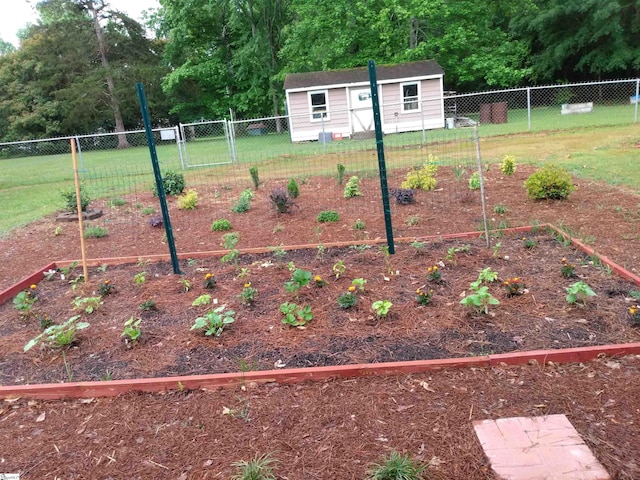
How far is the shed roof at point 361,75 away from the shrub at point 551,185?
603 inches

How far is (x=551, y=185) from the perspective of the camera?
6207mm

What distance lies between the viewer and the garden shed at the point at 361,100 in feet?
67.0

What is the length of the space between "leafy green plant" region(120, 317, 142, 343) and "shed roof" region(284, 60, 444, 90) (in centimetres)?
1865

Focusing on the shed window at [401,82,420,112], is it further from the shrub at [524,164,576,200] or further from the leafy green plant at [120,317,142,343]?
the leafy green plant at [120,317,142,343]

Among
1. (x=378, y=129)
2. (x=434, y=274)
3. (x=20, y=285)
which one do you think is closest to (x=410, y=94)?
(x=378, y=129)

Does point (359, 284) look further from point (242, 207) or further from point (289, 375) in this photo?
point (242, 207)

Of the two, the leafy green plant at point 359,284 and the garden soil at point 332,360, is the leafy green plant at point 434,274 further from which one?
the leafy green plant at point 359,284

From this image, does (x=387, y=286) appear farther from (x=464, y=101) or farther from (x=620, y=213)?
(x=464, y=101)

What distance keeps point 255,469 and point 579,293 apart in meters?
2.46

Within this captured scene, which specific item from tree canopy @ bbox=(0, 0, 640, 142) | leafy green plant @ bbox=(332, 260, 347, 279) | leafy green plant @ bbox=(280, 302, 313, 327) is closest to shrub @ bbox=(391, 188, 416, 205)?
leafy green plant @ bbox=(332, 260, 347, 279)

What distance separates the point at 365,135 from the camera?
19.7 m

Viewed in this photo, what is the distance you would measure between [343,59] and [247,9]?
8.28 metres

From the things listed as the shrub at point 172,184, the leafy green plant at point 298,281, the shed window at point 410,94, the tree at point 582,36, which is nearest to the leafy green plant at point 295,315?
the leafy green plant at point 298,281

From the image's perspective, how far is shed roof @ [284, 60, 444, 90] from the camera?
20.5m
